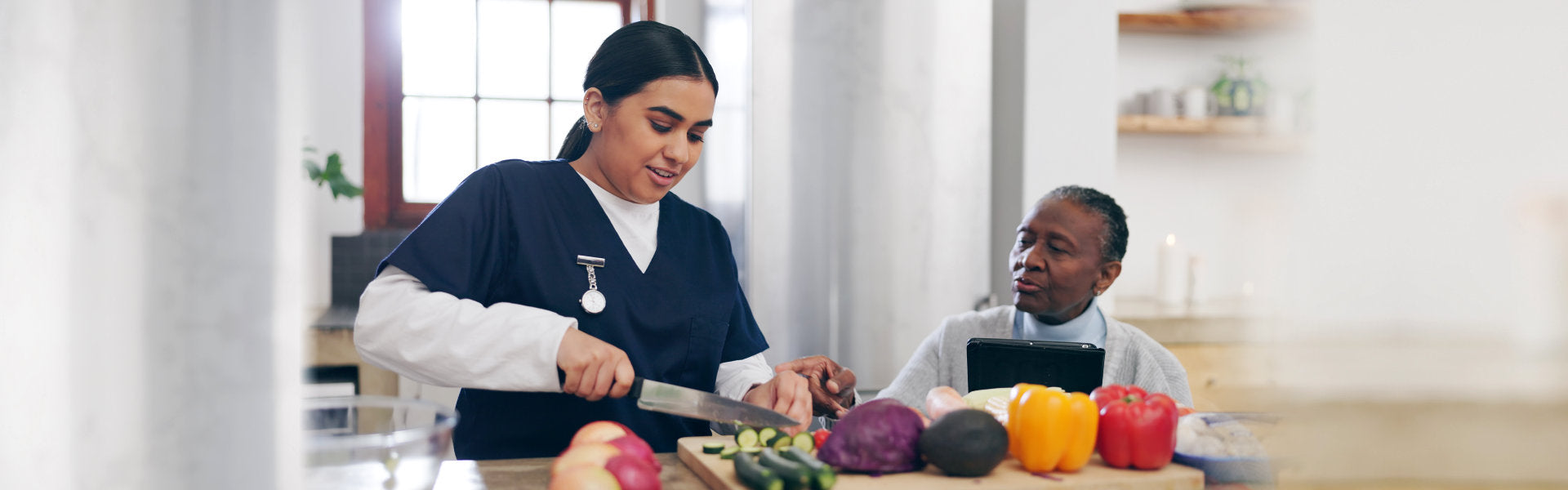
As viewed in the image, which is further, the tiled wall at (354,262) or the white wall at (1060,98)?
the tiled wall at (354,262)

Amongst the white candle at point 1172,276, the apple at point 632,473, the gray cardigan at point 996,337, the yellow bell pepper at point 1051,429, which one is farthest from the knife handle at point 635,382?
the white candle at point 1172,276

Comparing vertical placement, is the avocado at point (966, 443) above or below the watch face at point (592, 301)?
below

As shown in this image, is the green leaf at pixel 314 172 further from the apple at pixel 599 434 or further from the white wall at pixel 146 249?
the white wall at pixel 146 249

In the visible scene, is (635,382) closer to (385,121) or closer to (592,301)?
(592,301)

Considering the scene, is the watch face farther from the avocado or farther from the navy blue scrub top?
the avocado

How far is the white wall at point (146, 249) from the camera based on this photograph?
18 cm

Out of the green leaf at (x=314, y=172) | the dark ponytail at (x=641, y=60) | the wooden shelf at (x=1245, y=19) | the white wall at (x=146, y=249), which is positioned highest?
the dark ponytail at (x=641, y=60)

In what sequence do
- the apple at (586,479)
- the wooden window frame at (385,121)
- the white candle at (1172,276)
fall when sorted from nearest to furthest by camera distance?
the apple at (586,479) < the white candle at (1172,276) < the wooden window frame at (385,121)

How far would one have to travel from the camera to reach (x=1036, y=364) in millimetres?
1127

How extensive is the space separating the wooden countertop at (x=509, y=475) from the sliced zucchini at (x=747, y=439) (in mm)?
52

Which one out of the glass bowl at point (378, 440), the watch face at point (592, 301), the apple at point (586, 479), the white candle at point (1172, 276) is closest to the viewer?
the glass bowl at point (378, 440)

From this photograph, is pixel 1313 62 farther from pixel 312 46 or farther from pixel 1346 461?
pixel 312 46

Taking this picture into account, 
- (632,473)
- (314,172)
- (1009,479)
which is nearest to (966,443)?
(1009,479)

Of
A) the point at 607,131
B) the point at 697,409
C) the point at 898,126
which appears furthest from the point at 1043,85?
the point at 697,409
